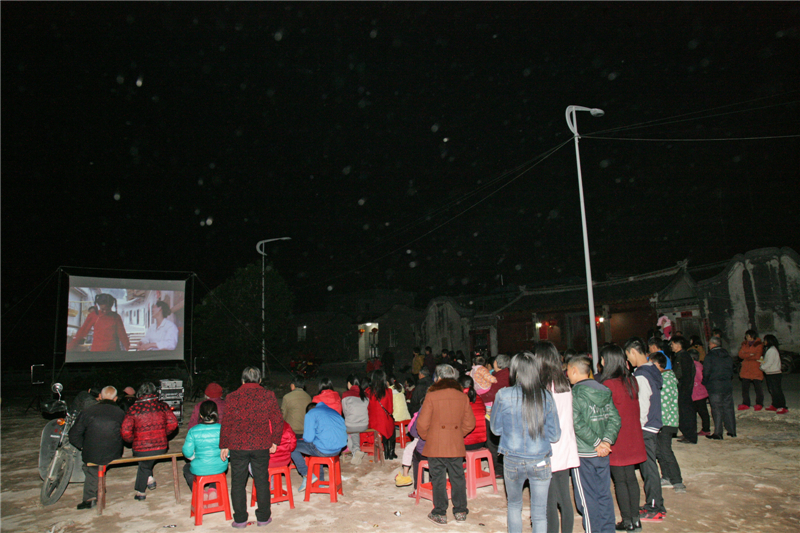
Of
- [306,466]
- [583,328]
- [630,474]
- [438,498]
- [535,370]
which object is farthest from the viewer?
[583,328]

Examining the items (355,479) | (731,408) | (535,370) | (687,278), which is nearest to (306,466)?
(355,479)

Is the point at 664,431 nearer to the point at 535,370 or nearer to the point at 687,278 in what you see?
the point at 535,370

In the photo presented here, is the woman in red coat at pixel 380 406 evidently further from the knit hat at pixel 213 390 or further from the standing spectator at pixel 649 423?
the standing spectator at pixel 649 423

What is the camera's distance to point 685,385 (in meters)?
7.27

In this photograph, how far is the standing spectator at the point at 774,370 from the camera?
974cm

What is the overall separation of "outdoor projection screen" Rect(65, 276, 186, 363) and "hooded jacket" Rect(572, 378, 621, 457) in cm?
1551

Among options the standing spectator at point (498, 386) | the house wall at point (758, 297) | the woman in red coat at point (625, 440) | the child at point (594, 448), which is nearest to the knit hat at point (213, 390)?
the standing spectator at point (498, 386)

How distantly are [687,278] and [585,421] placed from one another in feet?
74.6

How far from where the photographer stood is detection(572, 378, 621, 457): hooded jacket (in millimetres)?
4051

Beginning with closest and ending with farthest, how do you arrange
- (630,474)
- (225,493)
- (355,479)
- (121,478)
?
1. (630,474)
2. (225,493)
3. (355,479)
4. (121,478)

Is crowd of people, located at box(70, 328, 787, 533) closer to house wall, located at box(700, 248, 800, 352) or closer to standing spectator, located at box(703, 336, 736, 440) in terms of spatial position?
standing spectator, located at box(703, 336, 736, 440)

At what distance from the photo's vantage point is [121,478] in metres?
7.32

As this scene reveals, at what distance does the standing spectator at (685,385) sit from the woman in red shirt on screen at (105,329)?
51.0 feet

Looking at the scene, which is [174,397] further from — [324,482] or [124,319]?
[324,482]
